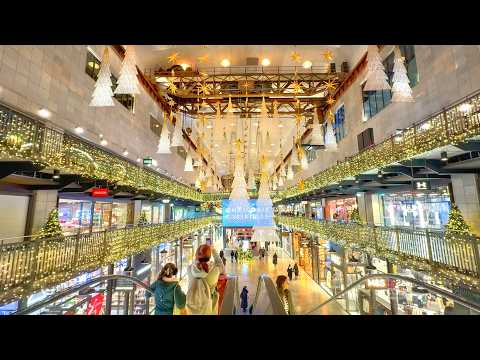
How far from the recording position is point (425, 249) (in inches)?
335

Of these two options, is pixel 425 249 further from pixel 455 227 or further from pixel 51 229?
pixel 51 229

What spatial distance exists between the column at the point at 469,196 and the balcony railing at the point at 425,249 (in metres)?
2.44

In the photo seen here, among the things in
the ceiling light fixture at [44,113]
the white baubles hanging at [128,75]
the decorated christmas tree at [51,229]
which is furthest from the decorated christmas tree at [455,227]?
the ceiling light fixture at [44,113]

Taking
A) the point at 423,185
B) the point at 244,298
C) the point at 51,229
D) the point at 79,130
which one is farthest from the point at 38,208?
the point at 423,185

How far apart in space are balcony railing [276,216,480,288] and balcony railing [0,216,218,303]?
11.3 metres

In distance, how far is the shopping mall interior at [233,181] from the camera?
20.6ft

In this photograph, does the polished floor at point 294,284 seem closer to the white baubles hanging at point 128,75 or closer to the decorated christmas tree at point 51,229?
the decorated christmas tree at point 51,229

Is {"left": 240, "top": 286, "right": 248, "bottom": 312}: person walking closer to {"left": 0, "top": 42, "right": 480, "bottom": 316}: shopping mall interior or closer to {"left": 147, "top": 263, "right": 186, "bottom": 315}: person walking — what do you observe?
{"left": 0, "top": 42, "right": 480, "bottom": 316}: shopping mall interior

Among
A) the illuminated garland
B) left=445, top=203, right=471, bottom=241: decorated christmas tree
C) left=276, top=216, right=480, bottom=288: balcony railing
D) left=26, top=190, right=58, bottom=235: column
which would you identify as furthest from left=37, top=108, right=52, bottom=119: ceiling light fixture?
left=445, top=203, right=471, bottom=241: decorated christmas tree

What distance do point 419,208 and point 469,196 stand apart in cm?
360

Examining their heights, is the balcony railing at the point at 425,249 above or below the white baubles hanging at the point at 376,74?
below
